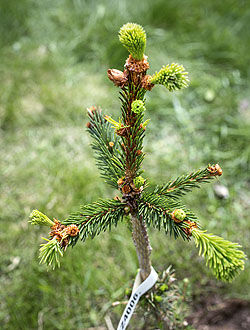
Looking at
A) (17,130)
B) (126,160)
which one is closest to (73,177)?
(17,130)

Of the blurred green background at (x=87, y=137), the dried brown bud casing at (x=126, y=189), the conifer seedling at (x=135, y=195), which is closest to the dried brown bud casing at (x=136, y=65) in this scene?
the conifer seedling at (x=135, y=195)

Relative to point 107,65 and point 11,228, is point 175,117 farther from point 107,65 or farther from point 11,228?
point 11,228

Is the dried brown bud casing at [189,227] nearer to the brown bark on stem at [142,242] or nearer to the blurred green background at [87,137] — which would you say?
the brown bark on stem at [142,242]

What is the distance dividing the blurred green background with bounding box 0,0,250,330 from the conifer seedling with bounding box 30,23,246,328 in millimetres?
720

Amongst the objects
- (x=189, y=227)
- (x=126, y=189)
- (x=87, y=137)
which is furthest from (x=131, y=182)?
(x=87, y=137)

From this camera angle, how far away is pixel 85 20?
266cm

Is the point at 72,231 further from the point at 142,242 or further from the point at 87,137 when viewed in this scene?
the point at 87,137

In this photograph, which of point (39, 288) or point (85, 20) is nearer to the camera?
point (39, 288)

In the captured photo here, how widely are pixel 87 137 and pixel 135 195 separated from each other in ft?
4.52

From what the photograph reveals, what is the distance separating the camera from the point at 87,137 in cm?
207

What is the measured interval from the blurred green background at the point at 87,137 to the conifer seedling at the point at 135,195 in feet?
2.36

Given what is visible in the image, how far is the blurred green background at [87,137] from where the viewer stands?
4.65ft

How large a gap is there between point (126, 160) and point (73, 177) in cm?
115

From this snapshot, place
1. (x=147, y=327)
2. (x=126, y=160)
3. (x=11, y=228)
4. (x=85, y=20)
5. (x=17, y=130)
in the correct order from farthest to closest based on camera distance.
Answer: (x=85, y=20) → (x=17, y=130) → (x=11, y=228) → (x=147, y=327) → (x=126, y=160)
